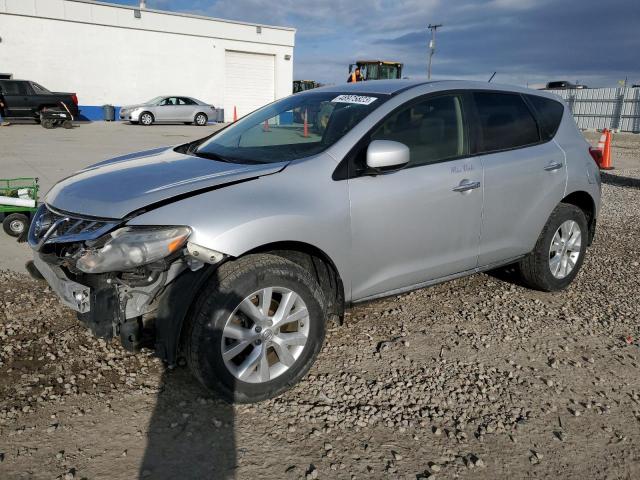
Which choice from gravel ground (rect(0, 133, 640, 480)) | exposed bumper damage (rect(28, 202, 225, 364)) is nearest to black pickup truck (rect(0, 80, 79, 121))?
gravel ground (rect(0, 133, 640, 480))

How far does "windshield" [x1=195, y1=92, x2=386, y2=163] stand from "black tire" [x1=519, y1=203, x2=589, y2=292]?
1898 mm

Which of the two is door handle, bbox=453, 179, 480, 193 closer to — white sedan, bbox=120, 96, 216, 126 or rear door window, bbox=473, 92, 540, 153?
rear door window, bbox=473, 92, 540, 153

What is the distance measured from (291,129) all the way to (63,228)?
1675 millimetres

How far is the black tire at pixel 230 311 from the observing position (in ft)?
8.84

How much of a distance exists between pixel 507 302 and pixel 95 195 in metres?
3.26

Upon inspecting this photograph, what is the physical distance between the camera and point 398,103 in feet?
11.5

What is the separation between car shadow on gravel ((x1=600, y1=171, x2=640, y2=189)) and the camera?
11.1 m

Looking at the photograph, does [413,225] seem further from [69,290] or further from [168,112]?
[168,112]

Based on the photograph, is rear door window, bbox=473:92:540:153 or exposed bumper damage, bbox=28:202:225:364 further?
rear door window, bbox=473:92:540:153

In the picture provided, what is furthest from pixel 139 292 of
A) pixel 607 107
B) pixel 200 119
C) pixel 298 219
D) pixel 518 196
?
pixel 607 107

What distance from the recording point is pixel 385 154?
3.13 meters

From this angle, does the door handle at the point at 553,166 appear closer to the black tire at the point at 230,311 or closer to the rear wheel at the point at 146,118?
the black tire at the point at 230,311

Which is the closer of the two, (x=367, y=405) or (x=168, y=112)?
(x=367, y=405)

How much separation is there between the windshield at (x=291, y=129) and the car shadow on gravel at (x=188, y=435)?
1.44 m
